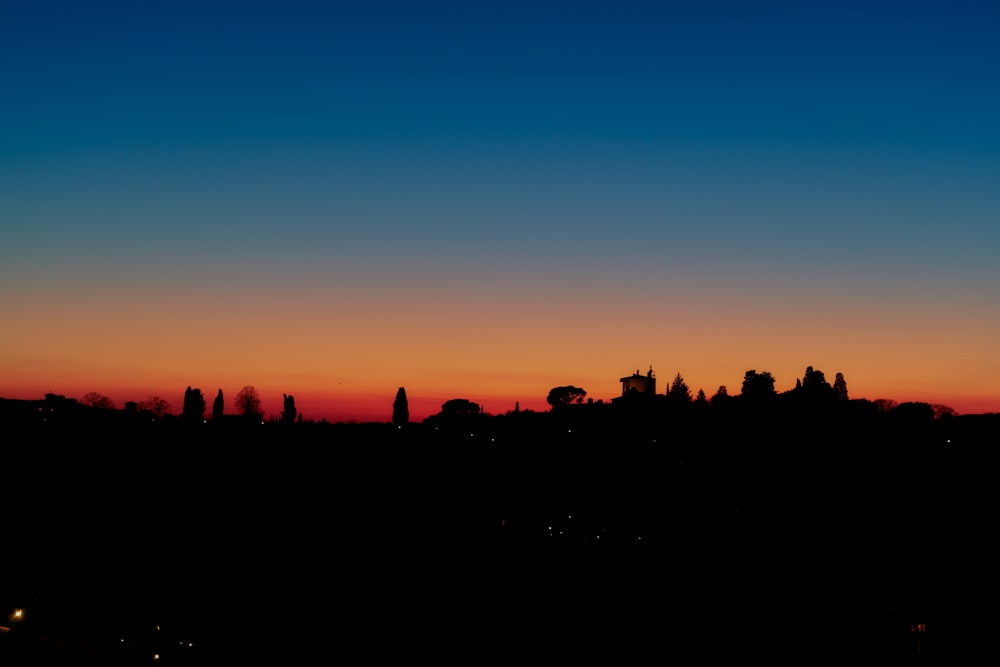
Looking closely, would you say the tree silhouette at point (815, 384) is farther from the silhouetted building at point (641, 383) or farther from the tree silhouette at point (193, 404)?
the tree silhouette at point (193, 404)

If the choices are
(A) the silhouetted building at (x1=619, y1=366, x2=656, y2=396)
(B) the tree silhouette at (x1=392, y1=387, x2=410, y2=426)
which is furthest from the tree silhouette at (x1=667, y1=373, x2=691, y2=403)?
(B) the tree silhouette at (x1=392, y1=387, x2=410, y2=426)

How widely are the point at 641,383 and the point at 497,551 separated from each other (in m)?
119

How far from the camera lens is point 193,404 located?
90062 mm

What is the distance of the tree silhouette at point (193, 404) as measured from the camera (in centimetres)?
8775

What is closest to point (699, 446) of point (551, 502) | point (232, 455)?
point (551, 502)

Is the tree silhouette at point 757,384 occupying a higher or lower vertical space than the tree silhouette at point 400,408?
higher

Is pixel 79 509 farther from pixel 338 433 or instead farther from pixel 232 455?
pixel 338 433

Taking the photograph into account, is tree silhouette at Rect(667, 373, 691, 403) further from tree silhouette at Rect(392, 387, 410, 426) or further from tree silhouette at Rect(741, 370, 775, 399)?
tree silhouette at Rect(392, 387, 410, 426)

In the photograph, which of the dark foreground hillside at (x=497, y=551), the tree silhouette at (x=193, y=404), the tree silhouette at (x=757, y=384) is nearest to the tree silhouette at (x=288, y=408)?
the tree silhouette at (x=193, y=404)

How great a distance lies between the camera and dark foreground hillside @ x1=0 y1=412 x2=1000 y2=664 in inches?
1044

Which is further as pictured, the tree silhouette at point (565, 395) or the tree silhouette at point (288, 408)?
the tree silhouette at point (565, 395)

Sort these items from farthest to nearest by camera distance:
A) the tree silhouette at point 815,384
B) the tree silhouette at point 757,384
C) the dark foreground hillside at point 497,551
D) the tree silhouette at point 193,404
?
the tree silhouette at point 757,384, the tree silhouette at point 815,384, the tree silhouette at point 193,404, the dark foreground hillside at point 497,551

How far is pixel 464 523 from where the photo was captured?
148 ft

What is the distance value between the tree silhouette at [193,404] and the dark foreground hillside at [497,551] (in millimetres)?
20027
